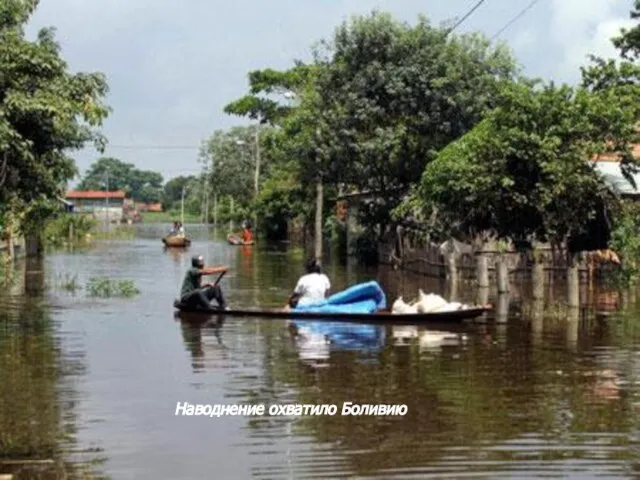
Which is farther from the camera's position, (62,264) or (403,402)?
(62,264)

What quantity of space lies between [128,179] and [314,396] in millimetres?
181675

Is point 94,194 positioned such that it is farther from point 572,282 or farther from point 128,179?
point 572,282

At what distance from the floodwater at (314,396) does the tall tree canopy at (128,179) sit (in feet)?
537

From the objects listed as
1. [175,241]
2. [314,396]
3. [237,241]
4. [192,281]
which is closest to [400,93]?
[192,281]

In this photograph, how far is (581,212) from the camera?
20.6 meters

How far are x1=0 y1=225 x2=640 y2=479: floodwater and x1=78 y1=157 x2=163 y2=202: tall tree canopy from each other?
16382cm

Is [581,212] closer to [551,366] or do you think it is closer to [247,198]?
[551,366]

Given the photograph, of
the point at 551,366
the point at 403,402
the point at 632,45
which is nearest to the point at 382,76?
the point at 632,45

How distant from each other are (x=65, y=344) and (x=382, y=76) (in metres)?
20.2

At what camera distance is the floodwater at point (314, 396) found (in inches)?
338

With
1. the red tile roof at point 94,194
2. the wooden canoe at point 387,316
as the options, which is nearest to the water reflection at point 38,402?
the wooden canoe at point 387,316

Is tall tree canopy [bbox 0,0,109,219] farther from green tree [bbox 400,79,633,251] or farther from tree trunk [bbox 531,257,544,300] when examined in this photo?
tree trunk [bbox 531,257,544,300]

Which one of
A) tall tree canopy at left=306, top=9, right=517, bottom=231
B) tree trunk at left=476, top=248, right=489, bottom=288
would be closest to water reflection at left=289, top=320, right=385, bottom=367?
tree trunk at left=476, top=248, right=489, bottom=288

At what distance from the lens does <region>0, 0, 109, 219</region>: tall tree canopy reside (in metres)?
14.7
